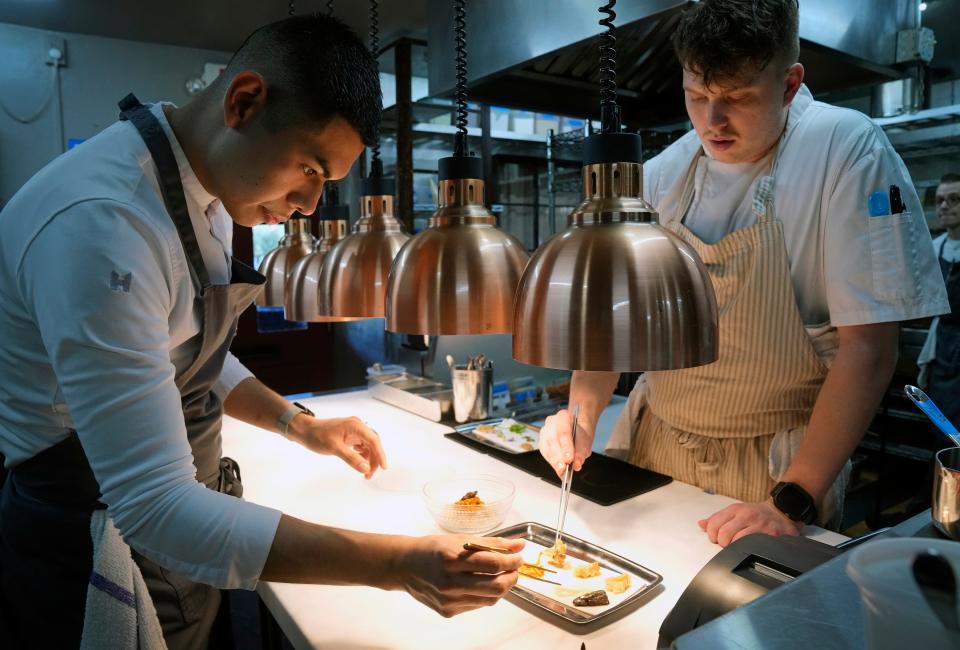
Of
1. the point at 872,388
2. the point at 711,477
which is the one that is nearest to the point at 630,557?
the point at 711,477

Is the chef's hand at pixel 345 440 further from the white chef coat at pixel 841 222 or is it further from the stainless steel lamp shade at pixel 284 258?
the white chef coat at pixel 841 222

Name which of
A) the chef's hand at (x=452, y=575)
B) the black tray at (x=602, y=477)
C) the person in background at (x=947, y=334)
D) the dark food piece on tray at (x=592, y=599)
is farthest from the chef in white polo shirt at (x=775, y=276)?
the person in background at (x=947, y=334)

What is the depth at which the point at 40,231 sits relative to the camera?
3.16 ft

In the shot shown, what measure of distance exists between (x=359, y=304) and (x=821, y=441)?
3.83ft

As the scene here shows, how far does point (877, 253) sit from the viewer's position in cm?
143

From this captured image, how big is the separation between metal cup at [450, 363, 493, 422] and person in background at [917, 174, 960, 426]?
9.48ft

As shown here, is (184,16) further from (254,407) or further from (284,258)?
(254,407)

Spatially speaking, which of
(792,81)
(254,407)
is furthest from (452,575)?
(792,81)

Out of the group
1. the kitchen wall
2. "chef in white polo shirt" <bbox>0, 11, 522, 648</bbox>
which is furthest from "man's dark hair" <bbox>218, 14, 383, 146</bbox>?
the kitchen wall

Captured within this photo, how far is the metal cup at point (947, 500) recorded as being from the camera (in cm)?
91

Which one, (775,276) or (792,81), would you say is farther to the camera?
(775,276)

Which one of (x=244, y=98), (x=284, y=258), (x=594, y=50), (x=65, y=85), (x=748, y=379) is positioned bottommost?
(x=748, y=379)

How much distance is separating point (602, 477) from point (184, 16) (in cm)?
424

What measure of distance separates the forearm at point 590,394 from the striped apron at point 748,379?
0.17 meters
